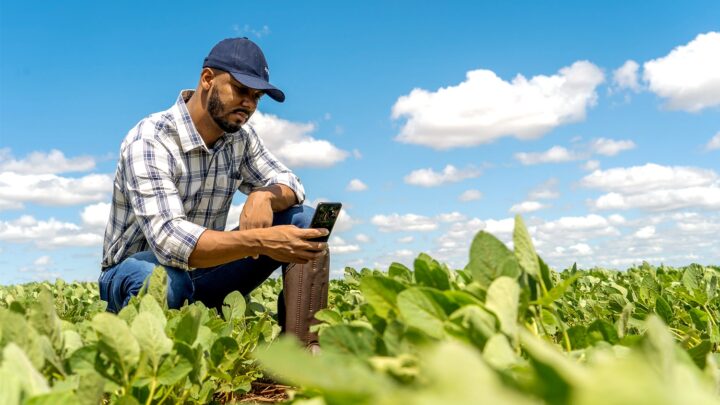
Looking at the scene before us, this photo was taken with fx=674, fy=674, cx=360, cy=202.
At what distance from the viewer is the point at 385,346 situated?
111 centimetres

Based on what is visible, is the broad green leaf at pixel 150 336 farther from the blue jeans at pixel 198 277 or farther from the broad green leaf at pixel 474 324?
the blue jeans at pixel 198 277

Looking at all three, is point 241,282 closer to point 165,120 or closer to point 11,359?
point 165,120

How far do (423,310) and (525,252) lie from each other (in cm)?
23

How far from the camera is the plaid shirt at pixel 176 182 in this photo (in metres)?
4.01

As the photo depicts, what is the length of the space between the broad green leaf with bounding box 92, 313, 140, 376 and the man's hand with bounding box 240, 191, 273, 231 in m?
2.98

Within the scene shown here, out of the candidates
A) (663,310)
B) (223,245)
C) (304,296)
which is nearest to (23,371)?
(663,310)

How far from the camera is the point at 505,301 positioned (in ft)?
3.44

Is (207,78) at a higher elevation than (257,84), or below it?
higher

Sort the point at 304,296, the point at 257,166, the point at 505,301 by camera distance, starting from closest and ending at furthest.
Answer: the point at 505,301 → the point at 304,296 → the point at 257,166

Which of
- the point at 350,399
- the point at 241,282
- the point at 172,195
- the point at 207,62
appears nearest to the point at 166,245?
the point at 172,195

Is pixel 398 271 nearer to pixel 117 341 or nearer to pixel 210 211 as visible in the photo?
pixel 117 341

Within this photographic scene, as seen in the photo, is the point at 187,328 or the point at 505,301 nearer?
the point at 505,301

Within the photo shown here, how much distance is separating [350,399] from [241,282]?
4.04 m

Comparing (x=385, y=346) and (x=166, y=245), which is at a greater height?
(x=166, y=245)
